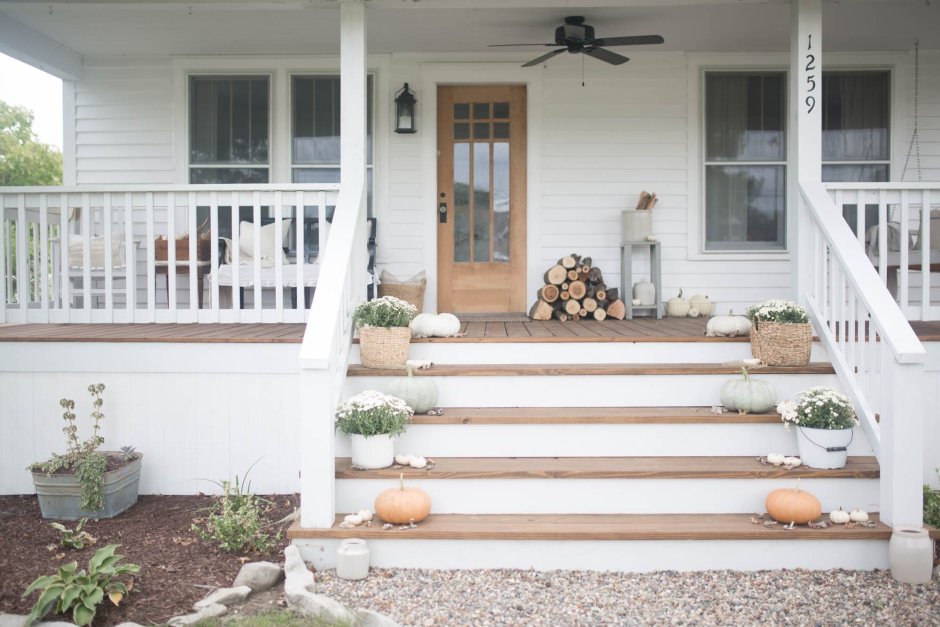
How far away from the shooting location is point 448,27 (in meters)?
5.83

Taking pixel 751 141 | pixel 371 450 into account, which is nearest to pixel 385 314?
pixel 371 450

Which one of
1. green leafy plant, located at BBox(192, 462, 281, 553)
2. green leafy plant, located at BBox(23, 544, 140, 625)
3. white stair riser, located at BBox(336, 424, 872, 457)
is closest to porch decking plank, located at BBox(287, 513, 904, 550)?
green leafy plant, located at BBox(192, 462, 281, 553)

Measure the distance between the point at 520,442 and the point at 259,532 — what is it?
48.7 inches

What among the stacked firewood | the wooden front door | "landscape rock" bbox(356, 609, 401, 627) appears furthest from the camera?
the wooden front door

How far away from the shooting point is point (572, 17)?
5613 mm

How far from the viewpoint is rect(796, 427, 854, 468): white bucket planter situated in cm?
345

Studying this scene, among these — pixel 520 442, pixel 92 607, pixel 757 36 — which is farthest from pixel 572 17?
pixel 92 607

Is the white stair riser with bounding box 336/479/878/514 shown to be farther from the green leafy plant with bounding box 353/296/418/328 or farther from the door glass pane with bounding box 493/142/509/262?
the door glass pane with bounding box 493/142/509/262

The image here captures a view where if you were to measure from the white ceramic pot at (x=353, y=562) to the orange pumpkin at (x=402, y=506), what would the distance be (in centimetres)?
17

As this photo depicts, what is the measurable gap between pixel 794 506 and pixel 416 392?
1712mm

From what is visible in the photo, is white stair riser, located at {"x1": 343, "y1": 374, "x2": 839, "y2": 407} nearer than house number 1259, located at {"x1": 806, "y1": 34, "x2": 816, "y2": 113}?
Yes

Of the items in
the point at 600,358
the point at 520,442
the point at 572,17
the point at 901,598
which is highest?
the point at 572,17

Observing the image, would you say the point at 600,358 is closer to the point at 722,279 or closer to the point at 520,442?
the point at 520,442

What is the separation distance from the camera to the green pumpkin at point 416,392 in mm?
3764
